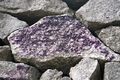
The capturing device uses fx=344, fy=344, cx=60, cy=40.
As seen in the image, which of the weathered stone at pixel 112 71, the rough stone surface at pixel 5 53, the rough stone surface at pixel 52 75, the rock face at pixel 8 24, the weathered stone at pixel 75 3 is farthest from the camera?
the weathered stone at pixel 75 3

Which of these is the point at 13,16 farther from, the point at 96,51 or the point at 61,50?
the point at 96,51

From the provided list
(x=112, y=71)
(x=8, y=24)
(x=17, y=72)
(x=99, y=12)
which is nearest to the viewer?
(x=112, y=71)

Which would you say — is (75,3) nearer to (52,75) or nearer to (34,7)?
(34,7)

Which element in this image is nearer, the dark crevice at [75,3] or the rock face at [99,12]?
the rock face at [99,12]

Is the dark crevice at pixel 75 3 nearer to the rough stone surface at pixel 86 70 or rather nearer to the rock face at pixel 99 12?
the rock face at pixel 99 12

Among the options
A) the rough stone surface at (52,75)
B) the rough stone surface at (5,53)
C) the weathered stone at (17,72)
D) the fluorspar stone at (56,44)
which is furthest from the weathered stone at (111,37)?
the rough stone surface at (5,53)

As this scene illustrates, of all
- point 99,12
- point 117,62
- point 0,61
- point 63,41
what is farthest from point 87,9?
point 0,61

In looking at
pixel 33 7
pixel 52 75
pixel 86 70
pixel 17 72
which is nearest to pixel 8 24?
pixel 33 7
